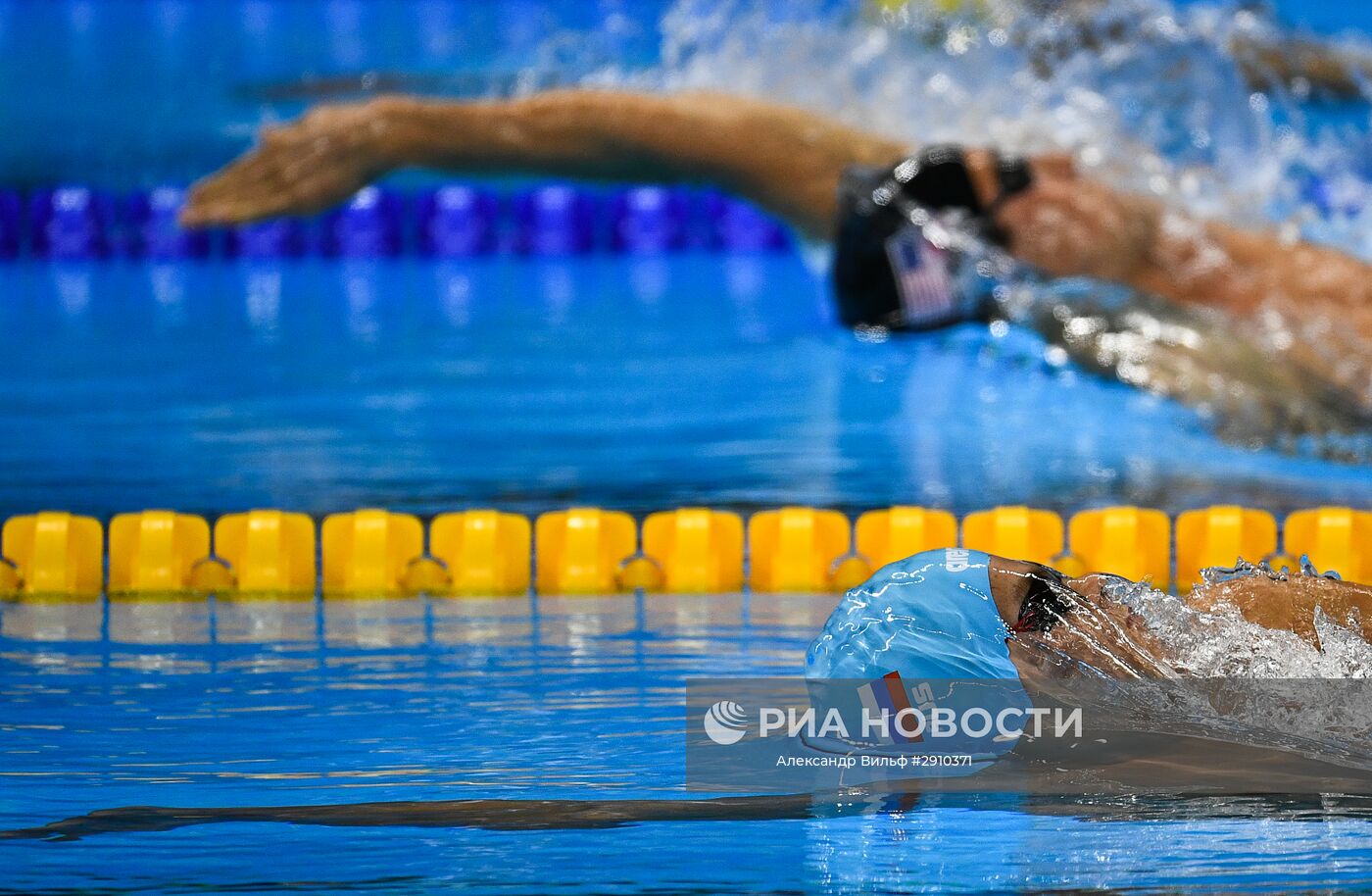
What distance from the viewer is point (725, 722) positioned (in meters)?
2.39

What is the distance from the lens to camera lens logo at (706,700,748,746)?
234cm

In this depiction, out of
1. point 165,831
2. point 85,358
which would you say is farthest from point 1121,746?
point 85,358

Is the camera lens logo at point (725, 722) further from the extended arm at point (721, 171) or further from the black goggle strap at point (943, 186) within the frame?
the black goggle strap at point (943, 186)

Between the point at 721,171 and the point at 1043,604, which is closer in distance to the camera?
the point at 1043,604

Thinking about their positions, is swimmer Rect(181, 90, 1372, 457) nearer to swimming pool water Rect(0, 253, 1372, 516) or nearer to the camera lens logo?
swimming pool water Rect(0, 253, 1372, 516)

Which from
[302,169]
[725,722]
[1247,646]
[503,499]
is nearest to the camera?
[1247,646]

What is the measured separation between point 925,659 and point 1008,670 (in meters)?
0.12

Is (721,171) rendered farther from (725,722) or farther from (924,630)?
(924,630)

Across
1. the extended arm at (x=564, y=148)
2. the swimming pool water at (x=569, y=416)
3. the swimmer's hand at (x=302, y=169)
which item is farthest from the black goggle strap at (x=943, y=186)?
the swimmer's hand at (x=302, y=169)

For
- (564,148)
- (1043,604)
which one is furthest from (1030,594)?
(564,148)

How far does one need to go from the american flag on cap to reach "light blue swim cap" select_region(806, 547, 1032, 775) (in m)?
3.29

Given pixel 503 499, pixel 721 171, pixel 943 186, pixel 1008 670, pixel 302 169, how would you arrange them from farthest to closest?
pixel 943 186, pixel 721 171, pixel 302 169, pixel 503 499, pixel 1008 670

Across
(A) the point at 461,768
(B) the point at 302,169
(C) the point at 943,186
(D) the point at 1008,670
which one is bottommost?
(A) the point at 461,768

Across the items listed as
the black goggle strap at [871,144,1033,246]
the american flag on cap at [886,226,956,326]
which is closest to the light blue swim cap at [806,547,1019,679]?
the black goggle strap at [871,144,1033,246]
